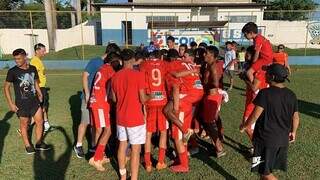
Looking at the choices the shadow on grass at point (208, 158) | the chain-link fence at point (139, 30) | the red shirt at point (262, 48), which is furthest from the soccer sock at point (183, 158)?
the chain-link fence at point (139, 30)

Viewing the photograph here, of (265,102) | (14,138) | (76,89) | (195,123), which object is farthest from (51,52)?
(265,102)

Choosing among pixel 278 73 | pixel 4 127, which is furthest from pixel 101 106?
pixel 4 127

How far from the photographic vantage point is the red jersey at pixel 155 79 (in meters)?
5.17

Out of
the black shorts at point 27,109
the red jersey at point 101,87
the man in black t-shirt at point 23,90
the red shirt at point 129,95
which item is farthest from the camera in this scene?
the black shorts at point 27,109

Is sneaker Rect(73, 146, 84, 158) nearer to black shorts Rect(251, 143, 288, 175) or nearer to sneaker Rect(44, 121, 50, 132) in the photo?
sneaker Rect(44, 121, 50, 132)

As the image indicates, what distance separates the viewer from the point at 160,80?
518cm

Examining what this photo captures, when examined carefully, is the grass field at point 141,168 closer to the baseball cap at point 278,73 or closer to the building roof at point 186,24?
the baseball cap at point 278,73

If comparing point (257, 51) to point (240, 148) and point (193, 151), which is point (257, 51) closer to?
point (240, 148)

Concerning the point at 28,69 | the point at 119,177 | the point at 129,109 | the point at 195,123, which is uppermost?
the point at 28,69

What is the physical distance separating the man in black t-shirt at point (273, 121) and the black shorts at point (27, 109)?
386cm

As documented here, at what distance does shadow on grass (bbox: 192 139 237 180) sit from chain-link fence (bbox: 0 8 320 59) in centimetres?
1657

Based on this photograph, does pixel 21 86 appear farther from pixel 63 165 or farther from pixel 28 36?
pixel 28 36

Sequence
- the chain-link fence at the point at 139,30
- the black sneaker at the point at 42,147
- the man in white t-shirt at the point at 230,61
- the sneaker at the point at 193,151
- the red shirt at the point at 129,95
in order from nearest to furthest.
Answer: the red shirt at the point at 129,95 → the sneaker at the point at 193,151 → the black sneaker at the point at 42,147 → the man in white t-shirt at the point at 230,61 → the chain-link fence at the point at 139,30

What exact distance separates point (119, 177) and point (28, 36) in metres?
26.3
